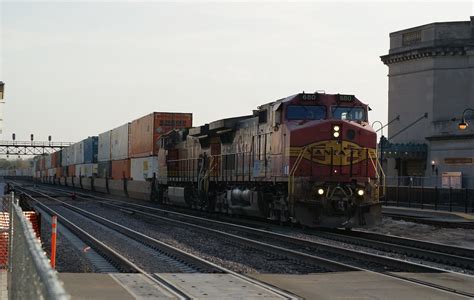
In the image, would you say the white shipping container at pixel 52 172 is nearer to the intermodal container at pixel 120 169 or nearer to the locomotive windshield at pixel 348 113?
the intermodal container at pixel 120 169

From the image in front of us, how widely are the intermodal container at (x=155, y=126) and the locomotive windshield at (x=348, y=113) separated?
19.7m

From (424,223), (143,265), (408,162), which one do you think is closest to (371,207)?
(424,223)

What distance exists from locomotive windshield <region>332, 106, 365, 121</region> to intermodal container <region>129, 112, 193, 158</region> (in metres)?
19.7

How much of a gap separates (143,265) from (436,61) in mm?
49505

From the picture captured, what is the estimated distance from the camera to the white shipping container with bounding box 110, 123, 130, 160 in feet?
153

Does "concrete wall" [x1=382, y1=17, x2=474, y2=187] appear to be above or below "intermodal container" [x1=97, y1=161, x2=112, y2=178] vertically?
above

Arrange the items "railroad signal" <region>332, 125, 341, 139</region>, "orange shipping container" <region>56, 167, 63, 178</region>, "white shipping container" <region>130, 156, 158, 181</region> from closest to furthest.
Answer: "railroad signal" <region>332, 125, 341, 139</region>, "white shipping container" <region>130, 156, 158, 181</region>, "orange shipping container" <region>56, 167, 63, 178</region>

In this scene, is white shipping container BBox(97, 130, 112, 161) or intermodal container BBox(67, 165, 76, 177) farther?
intermodal container BBox(67, 165, 76, 177)

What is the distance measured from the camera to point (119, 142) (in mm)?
49656

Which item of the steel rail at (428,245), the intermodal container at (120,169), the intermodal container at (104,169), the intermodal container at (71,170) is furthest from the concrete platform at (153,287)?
the intermodal container at (71,170)

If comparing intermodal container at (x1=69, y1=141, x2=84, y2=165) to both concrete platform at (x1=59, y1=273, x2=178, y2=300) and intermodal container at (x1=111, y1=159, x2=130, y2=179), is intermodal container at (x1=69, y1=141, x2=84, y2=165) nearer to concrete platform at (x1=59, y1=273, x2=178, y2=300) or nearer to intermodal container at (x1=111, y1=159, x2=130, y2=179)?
intermodal container at (x1=111, y1=159, x2=130, y2=179)

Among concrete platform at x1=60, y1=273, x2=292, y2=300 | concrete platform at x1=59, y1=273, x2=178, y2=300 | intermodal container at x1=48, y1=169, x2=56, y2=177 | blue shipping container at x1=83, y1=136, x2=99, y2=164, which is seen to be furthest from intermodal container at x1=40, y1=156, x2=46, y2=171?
concrete platform at x1=60, y1=273, x2=292, y2=300

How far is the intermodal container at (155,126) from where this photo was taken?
1510 inches

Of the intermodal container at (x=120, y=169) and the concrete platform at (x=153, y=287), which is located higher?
the intermodal container at (x=120, y=169)
